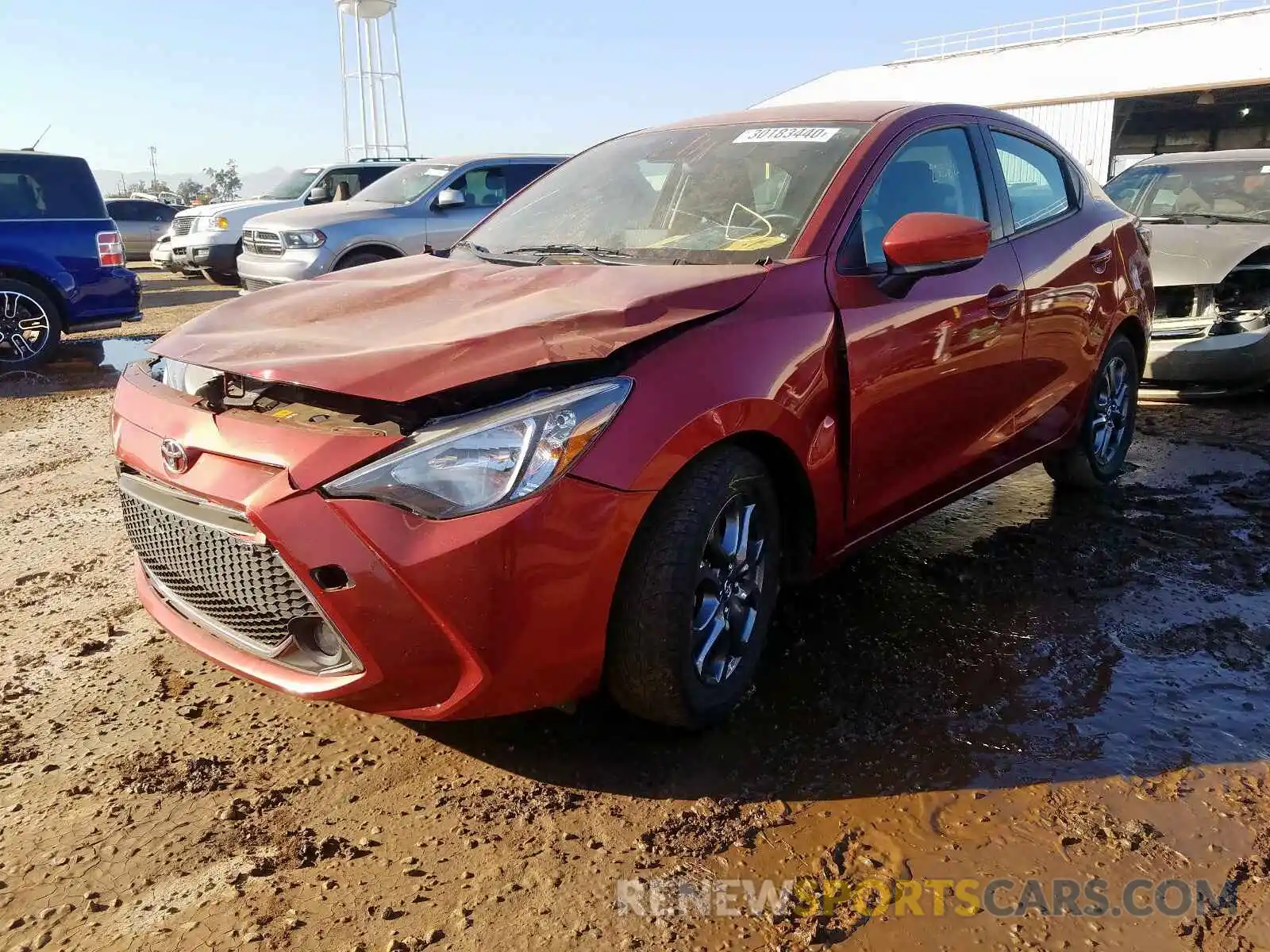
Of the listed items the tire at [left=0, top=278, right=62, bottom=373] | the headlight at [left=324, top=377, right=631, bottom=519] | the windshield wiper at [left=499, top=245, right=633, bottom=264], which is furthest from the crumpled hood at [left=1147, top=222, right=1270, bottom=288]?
the tire at [left=0, top=278, right=62, bottom=373]

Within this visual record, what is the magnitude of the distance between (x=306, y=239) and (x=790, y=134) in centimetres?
707

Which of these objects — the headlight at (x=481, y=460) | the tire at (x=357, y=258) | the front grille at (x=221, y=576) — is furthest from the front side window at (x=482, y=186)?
the headlight at (x=481, y=460)

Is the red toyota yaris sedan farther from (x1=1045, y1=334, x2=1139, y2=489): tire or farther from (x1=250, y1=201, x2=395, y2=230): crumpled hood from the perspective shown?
(x1=250, y1=201, x2=395, y2=230): crumpled hood

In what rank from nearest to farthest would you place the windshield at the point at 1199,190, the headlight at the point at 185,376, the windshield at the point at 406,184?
the headlight at the point at 185,376, the windshield at the point at 1199,190, the windshield at the point at 406,184

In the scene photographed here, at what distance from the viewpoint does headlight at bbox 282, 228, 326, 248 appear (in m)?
9.27

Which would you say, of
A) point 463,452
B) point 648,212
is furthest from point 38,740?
point 648,212

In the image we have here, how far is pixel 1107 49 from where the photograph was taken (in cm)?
3141

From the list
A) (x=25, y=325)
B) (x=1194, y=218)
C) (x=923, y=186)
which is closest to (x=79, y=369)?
(x=25, y=325)

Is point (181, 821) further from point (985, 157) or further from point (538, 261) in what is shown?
point (985, 157)

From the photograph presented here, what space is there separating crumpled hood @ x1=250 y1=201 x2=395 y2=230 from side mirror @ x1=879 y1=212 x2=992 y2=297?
7.57 m

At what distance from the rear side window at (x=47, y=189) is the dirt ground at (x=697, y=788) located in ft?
20.6

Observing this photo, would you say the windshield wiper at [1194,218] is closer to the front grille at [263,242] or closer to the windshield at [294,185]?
the front grille at [263,242]

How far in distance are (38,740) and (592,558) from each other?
1671 mm

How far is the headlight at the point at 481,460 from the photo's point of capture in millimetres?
2031
